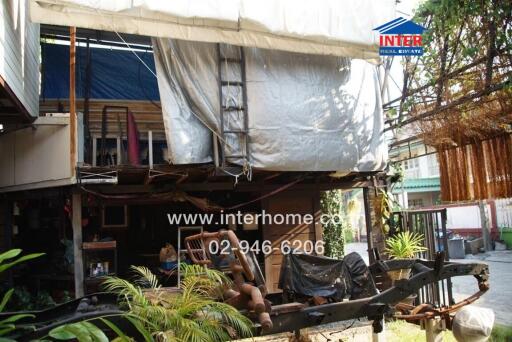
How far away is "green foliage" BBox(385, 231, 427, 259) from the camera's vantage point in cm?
816

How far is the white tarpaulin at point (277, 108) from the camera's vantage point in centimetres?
744

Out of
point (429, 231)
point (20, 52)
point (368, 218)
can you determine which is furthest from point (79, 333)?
point (368, 218)

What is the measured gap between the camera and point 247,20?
7.12m

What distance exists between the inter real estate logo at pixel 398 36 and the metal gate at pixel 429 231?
3.10 metres

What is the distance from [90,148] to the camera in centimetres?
850

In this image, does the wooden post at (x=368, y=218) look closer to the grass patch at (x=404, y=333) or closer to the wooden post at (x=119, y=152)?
the grass patch at (x=404, y=333)

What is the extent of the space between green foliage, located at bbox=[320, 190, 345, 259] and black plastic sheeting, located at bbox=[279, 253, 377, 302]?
7.62 m

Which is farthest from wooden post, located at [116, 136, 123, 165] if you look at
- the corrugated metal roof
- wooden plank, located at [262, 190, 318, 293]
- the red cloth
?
the corrugated metal roof

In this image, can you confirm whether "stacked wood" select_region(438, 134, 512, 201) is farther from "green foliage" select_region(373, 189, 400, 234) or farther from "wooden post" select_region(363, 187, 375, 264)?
"wooden post" select_region(363, 187, 375, 264)

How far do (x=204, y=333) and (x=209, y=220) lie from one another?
722 cm

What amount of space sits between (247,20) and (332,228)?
746 cm

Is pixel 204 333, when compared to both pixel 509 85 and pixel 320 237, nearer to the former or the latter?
pixel 509 85

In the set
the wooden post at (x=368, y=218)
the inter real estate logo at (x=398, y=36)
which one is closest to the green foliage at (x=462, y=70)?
the inter real estate logo at (x=398, y=36)

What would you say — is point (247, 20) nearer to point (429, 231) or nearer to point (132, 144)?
point (132, 144)
